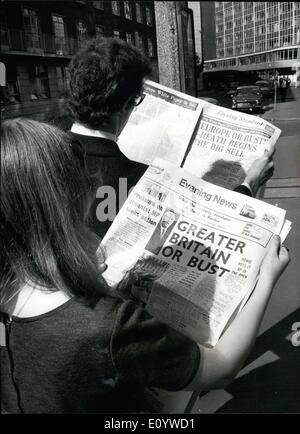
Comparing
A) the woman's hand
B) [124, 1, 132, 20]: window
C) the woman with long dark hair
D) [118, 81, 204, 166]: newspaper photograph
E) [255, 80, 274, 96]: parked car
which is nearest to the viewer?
the woman with long dark hair

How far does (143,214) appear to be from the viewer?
1.02 meters

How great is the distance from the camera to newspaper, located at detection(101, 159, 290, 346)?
0.88m

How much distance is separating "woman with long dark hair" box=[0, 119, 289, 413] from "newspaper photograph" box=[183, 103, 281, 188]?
54 centimetres

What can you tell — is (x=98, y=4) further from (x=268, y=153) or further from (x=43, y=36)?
(x=268, y=153)

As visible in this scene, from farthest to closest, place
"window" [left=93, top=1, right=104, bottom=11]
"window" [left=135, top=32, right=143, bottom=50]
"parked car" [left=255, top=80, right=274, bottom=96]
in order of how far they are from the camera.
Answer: "parked car" [left=255, top=80, right=274, bottom=96] → "window" [left=135, top=32, right=143, bottom=50] → "window" [left=93, top=1, right=104, bottom=11]

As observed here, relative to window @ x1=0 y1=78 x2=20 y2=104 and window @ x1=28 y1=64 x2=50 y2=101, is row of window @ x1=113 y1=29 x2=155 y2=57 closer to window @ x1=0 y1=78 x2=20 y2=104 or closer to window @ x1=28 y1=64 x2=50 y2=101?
window @ x1=28 y1=64 x2=50 y2=101

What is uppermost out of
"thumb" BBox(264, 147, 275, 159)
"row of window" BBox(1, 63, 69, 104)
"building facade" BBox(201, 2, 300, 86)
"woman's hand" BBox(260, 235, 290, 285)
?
"building facade" BBox(201, 2, 300, 86)

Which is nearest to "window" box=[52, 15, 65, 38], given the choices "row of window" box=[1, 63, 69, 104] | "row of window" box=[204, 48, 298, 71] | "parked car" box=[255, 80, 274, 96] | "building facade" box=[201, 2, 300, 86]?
"row of window" box=[1, 63, 69, 104]

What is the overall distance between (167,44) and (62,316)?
1324 mm

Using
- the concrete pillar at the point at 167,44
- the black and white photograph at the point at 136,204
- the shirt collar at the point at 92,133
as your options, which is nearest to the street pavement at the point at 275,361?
the black and white photograph at the point at 136,204

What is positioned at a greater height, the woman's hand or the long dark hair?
the long dark hair

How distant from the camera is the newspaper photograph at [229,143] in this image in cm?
117

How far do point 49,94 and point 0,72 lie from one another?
0.18 metres

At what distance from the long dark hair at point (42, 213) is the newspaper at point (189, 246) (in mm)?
232
